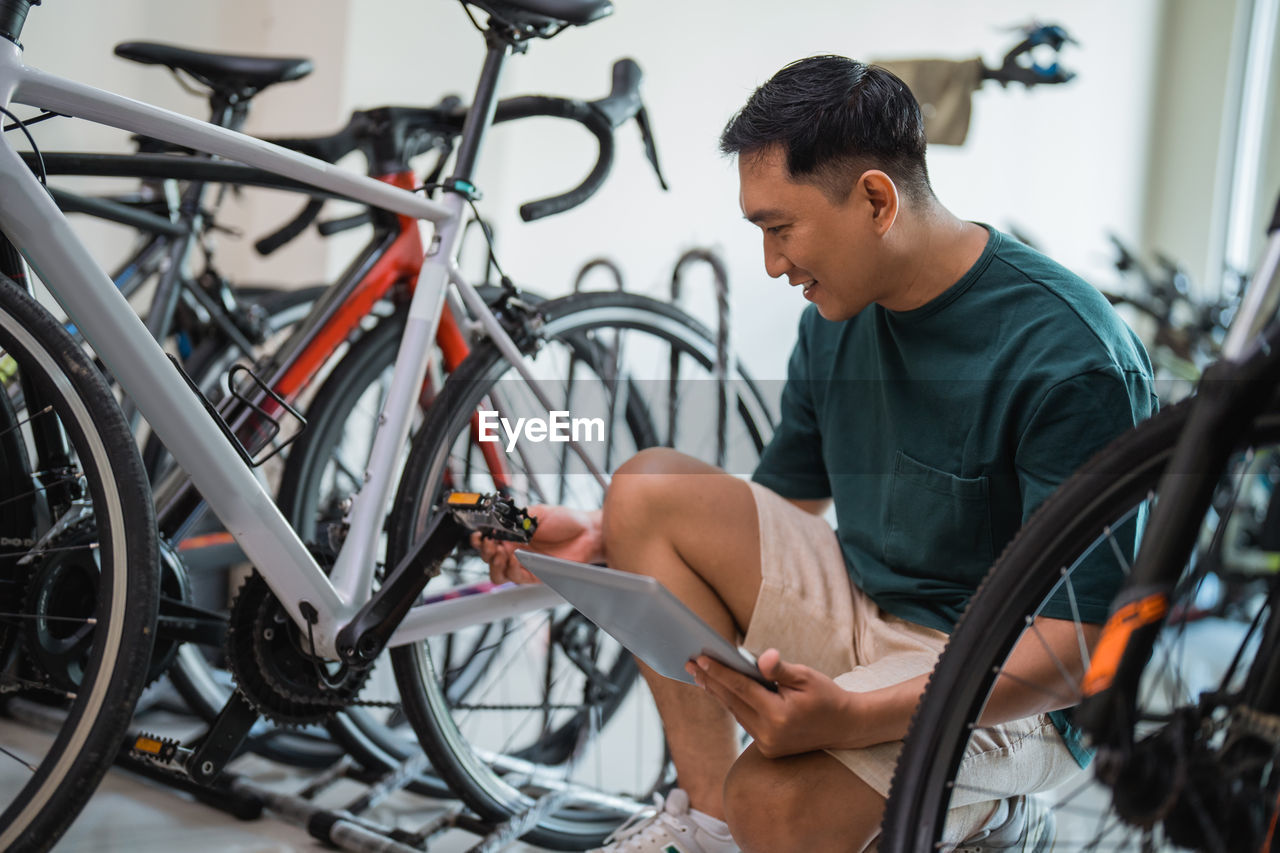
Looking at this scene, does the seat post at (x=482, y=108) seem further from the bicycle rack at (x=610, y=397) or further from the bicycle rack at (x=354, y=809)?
the bicycle rack at (x=354, y=809)

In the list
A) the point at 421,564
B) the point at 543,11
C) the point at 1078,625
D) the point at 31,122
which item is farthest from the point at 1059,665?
the point at 31,122

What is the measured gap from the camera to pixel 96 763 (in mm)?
884

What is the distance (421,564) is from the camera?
109 cm

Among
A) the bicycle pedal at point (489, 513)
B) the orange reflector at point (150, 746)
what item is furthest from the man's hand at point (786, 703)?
the orange reflector at point (150, 746)

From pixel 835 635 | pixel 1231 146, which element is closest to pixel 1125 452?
pixel 835 635

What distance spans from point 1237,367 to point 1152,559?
12 cm

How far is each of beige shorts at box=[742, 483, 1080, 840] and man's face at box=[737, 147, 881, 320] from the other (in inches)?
10.6

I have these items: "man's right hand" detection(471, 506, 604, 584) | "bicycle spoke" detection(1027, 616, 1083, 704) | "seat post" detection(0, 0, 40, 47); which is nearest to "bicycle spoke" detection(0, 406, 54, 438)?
"seat post" detection(0, 0, 40, 47)

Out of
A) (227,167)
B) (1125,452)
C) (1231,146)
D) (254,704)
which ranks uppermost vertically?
(1231,146)

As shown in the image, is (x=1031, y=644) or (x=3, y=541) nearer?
(x=1031, y=644)

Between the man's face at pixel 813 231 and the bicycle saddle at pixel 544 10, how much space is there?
330 mm

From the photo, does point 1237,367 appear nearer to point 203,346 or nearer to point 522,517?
point 522,517

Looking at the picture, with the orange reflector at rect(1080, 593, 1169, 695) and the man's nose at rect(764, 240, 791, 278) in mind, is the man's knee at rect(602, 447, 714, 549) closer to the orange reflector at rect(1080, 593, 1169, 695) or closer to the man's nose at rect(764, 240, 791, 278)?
the man's nose at rect(764, 240, 791, 278)

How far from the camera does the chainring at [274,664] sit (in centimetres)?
108
